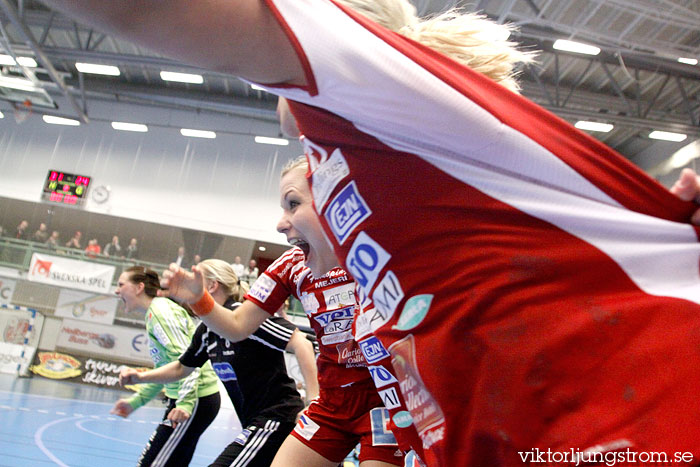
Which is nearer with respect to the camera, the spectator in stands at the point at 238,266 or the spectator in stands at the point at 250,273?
the spectator in stands at the point at 250,273

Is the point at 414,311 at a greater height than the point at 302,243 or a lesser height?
lesser

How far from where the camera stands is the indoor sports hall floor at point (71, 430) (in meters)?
5.80

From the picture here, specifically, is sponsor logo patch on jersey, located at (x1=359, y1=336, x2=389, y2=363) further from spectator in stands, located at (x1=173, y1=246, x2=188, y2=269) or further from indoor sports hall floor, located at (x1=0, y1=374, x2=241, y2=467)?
spectator in stands, located at (x1=173, y1=246, x2=188, y2=269)

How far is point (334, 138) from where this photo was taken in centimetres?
101

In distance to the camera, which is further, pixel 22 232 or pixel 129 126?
pixel 129 126

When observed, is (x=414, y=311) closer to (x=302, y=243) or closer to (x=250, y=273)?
(x=302, y=243)

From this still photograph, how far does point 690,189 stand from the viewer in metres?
0.83

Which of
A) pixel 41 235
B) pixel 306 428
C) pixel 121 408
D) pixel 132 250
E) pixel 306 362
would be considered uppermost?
pixel 132 250

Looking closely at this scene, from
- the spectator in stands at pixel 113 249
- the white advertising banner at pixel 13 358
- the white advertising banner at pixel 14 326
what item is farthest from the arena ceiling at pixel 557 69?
the white advertising banner at pixel 13 358

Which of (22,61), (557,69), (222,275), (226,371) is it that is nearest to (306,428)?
(226,371)

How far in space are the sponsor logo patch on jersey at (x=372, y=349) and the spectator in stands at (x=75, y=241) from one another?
62.7 ft

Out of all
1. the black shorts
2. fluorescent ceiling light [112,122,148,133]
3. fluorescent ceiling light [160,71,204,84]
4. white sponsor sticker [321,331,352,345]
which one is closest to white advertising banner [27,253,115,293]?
fluorescent ceiling light [160,71,204,84]

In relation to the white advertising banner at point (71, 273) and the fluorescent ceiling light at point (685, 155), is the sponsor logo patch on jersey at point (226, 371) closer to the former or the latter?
the white advertising banner at point (71, 273)

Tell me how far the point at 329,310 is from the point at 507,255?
1990mm
